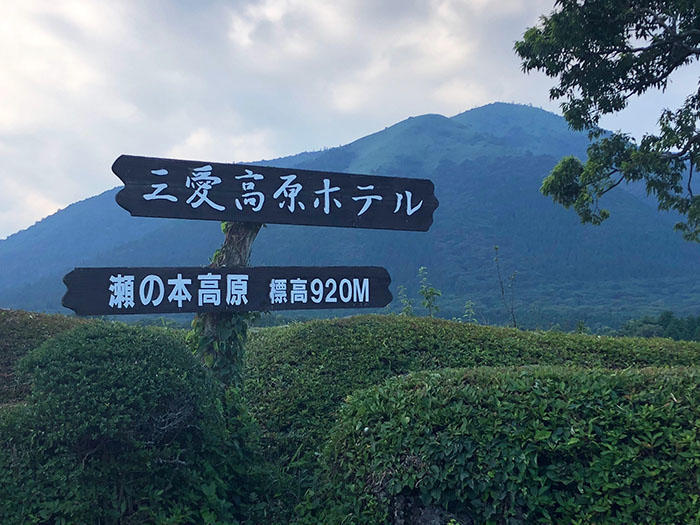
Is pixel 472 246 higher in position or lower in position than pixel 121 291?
higher

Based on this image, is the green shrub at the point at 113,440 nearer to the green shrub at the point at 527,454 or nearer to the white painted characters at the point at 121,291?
the white painted characters at the point at 121,291

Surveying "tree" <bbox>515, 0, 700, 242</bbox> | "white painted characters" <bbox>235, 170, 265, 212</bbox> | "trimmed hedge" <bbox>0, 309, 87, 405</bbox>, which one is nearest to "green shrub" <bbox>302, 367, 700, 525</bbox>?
"white painted characters" <bbox>235, 170, 265, 212</bbox>

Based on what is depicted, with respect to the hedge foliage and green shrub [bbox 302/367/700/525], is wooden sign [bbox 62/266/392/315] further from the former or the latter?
green shrub [bbox 302/367/700/525]

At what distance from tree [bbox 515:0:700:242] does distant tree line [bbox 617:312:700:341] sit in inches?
114

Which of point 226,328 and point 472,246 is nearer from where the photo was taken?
point 226,328

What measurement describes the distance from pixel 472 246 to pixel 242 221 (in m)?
101

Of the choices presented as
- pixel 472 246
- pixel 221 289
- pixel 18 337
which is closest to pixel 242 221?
pixel 221 289

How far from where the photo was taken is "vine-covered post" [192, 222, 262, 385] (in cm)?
595

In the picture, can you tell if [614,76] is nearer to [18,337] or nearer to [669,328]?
[669,328]

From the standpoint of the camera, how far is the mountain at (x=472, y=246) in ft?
268

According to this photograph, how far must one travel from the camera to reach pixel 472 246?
104 metres

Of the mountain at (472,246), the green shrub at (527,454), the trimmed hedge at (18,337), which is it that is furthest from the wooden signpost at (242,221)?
the mountain at (472,246)

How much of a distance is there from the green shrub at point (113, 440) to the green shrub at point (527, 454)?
0.98 meters

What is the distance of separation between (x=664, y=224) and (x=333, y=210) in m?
117
